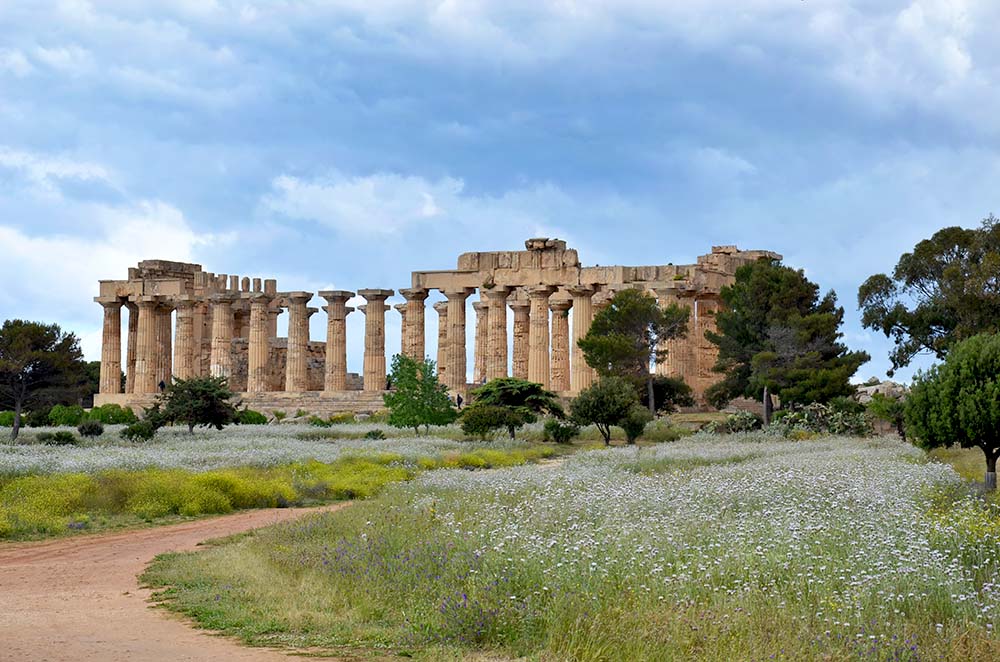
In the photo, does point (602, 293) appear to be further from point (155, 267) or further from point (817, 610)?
point (817, 610)

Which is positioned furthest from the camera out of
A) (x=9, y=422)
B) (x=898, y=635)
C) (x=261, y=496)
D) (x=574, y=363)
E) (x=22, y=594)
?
(x=574, y=363)

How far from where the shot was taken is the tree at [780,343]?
148ft

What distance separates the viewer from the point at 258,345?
62.3 meters

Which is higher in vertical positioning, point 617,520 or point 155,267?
point 155,267

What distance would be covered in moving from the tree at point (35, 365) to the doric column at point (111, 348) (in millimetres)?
21709

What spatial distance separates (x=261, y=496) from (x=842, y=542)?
48.4 feet

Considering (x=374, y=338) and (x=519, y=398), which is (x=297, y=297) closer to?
(x=374, y=338)

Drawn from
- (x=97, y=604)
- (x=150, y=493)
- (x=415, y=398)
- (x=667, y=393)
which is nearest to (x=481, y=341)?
(x=667, y=393)

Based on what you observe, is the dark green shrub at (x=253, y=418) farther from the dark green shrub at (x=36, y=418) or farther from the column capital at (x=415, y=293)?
the column capital at (x=415, y=293)

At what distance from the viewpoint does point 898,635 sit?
30.9 feet

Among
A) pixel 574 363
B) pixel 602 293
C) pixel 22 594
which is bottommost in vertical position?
pixel 22 594

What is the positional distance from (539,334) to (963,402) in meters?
35.6

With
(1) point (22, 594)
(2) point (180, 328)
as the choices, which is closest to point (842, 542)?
(1) point (22, 594)

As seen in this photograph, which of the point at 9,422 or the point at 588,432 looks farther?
the point at 9,422
